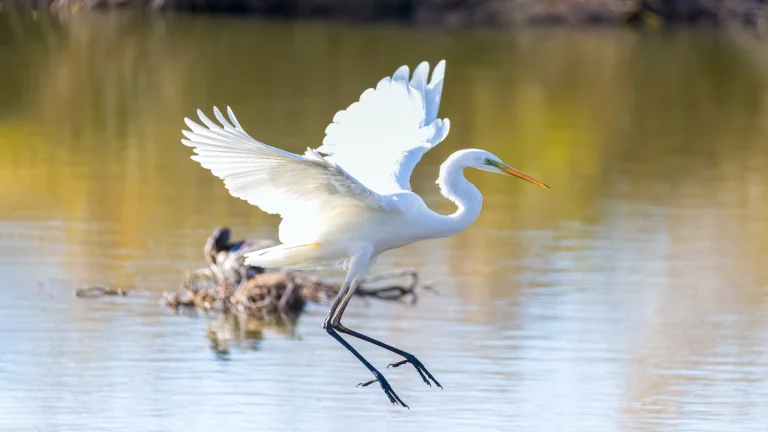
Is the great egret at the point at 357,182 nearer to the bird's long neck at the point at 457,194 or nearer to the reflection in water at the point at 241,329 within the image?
the bird's long neck at the point at 457,194

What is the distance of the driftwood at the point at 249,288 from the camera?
1060 centimetres

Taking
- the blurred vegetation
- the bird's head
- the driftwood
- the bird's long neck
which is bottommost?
the driftwood

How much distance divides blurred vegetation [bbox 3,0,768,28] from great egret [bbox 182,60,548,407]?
31.5 m

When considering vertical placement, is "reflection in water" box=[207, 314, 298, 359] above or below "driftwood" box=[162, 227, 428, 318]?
below

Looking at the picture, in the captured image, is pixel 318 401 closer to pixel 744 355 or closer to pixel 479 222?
pixel 744 355

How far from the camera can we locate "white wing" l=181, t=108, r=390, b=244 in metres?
6.60

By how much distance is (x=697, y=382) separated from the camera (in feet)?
30.0

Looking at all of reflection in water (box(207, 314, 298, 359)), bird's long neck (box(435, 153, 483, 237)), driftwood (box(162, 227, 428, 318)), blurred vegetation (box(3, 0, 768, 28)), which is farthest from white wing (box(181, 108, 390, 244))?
blurred vegetation (box(3, 0, 768, 28))

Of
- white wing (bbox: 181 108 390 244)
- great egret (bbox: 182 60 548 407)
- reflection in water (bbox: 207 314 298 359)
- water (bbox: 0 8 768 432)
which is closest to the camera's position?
white wing (bbox: 181 108 390 244)

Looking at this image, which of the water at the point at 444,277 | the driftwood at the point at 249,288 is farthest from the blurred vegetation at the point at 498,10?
the driftwood at the point at 249,288

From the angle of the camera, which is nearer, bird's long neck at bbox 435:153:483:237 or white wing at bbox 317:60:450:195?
bird's long neck at bbox 435:153:483:237

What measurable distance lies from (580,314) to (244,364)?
7.75ft

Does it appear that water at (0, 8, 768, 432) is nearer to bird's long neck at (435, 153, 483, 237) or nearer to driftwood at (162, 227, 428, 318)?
driftwood at (162, 227, 428, 318)

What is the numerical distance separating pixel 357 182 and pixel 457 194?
69cm
